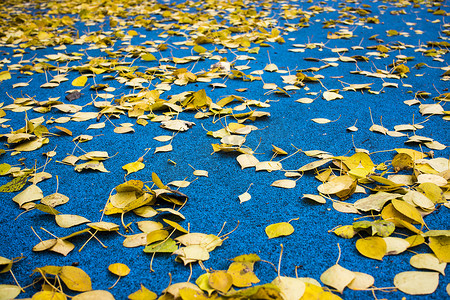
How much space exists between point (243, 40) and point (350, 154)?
5.31 feet

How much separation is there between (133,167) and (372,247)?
0.83 meters

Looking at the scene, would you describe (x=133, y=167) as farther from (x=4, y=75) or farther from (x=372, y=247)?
(x=4, y=75)

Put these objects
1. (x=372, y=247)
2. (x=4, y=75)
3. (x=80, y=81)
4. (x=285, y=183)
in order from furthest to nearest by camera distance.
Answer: (x=4, y=75)
(x=80, y=81)
(x=285, y=183)
(x=372, y=247)

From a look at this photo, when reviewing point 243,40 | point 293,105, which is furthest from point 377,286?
point 243,40

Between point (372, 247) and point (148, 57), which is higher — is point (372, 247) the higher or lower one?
the lower one

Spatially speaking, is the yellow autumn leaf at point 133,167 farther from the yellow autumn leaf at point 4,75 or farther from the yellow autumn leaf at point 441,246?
the yellow autumn leaf at point 4,75

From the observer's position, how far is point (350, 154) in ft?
3.87

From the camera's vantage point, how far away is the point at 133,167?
3.75 ft

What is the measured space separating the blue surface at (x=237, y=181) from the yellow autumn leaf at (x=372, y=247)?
0.6 inches

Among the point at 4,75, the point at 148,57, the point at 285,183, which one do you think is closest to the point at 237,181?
the point at 285,183

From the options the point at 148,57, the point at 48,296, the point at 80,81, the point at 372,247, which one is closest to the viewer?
the point at 48,296

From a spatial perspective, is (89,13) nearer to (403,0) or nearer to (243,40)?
(243,40)

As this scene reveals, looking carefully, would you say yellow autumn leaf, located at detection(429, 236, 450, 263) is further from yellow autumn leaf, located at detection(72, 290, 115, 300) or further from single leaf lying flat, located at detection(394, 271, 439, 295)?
yellow autumn leaf, located at detection(72, 290, 115, 300)

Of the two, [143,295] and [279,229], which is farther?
[279,229]
